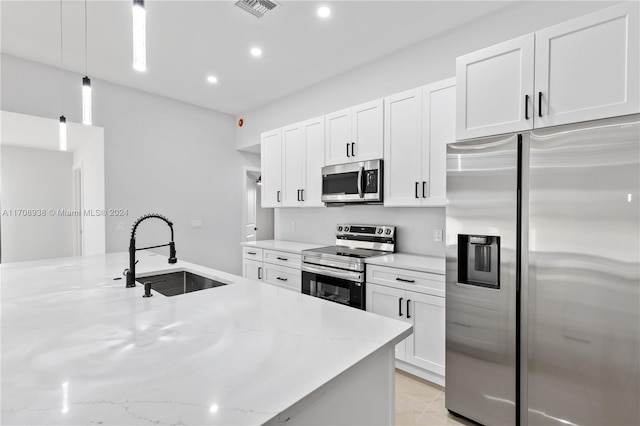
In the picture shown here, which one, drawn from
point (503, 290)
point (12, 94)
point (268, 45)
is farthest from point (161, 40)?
point (503, 290)

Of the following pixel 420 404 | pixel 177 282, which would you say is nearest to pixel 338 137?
pixel 177 282

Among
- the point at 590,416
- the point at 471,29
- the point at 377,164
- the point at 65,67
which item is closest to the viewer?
the point at 590,416

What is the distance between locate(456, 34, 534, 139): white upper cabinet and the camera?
5.91 feet

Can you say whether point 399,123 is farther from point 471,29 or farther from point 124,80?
point 124,80

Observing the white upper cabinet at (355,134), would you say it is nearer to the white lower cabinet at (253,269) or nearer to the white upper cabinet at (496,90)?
the white upper cabinet at (496,90)

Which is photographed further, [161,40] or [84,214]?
[84,214]

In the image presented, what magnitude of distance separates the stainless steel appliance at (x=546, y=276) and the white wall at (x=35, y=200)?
22.2ft

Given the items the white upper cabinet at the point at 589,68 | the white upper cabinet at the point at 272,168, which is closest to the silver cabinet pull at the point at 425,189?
the white upper cabinet at the point at 589,68

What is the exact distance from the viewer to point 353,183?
122 inches

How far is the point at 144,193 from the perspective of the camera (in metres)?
4.18

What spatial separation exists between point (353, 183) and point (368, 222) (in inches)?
22.0

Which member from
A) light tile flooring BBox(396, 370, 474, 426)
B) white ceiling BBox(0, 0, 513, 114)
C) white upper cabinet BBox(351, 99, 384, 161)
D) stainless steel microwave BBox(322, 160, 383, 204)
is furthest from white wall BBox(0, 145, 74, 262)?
light tile flooring BBox(396, 370, 474, 426)

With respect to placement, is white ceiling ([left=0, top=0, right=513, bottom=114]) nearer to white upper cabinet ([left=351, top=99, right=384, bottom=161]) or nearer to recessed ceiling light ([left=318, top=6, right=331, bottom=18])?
recessed ceiling light ([left=318, top=6, right=331, bottom=18])

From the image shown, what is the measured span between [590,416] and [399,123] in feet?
7.49
